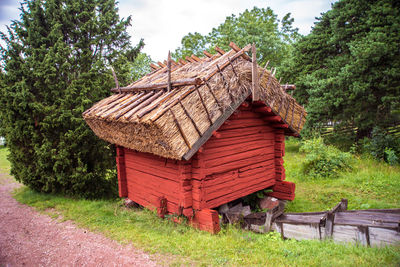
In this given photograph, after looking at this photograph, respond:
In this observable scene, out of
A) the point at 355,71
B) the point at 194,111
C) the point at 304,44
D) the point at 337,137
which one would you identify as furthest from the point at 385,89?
the point at 194,111

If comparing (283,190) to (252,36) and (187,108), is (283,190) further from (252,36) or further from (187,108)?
(252,36)

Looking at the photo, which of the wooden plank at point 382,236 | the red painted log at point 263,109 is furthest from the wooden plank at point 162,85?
the wooden plank at point 382,236

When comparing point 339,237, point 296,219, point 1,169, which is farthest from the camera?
point 1,169

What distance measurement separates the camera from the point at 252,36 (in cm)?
2544

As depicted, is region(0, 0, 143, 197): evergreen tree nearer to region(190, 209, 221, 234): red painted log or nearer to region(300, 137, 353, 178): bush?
region(190, 209, 221, 234): red painted log

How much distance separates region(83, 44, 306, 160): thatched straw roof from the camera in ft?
17.3

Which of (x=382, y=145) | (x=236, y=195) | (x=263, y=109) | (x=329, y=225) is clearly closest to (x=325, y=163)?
(x=382, y=145)

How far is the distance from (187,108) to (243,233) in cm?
315

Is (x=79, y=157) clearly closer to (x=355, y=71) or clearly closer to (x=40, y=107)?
(x=40, y=107)

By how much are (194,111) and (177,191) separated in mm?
2157

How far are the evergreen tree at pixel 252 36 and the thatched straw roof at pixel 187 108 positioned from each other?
17129 millimetres

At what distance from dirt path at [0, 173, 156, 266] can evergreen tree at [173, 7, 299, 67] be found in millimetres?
18949

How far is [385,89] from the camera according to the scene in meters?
12.9

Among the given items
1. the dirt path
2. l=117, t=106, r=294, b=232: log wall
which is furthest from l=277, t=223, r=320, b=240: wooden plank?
the dirt path
